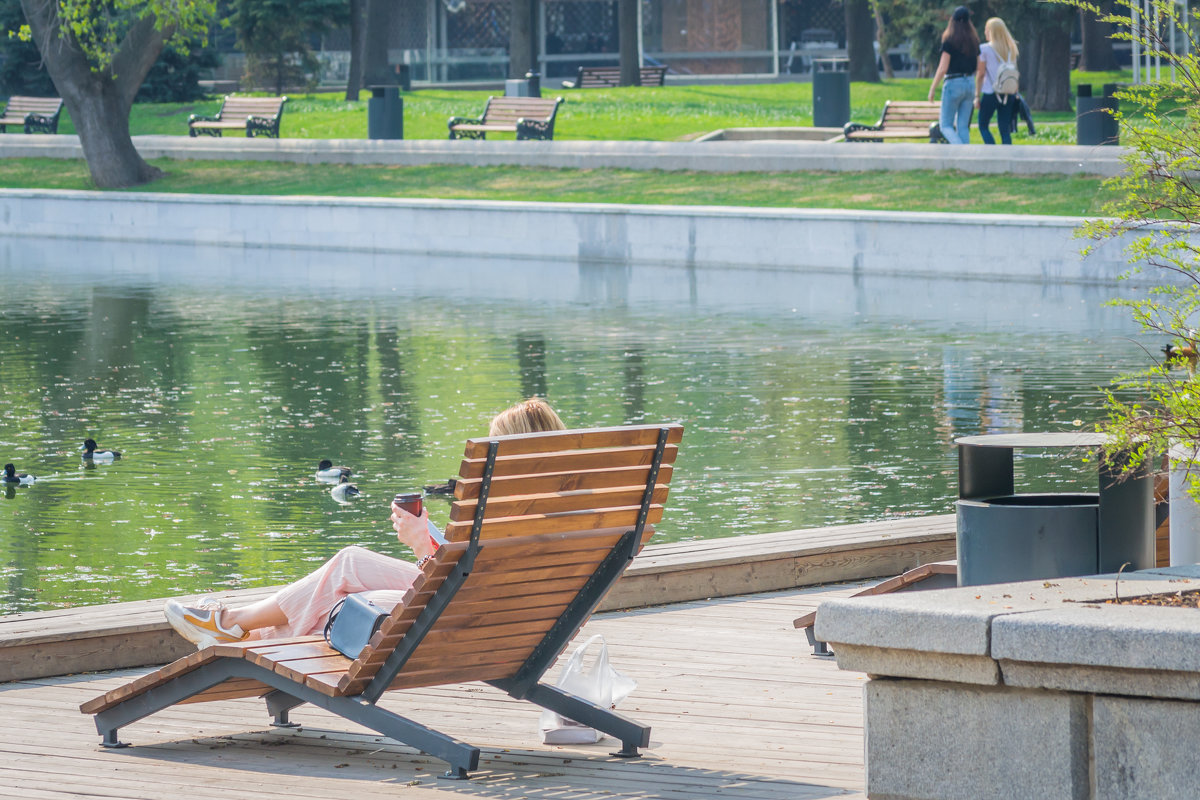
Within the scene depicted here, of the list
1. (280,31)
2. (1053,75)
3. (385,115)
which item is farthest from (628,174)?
(280,31)

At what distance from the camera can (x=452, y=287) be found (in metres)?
24.3

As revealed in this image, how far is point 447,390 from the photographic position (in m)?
16.4

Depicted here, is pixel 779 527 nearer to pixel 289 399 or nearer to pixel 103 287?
pixel 289 399

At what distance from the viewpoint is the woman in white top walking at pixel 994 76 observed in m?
25.3

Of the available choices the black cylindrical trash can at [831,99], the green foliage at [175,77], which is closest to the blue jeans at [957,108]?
the black cylindrical trash can at [831,99]

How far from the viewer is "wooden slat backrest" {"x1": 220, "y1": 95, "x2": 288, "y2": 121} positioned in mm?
36997

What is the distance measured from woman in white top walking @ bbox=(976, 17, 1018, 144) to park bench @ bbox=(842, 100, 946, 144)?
2099 mm

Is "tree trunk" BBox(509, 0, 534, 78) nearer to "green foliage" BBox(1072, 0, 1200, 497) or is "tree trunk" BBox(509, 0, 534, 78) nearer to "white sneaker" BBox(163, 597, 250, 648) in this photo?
"white sneaker" BBox(163, 597, 250, 648)

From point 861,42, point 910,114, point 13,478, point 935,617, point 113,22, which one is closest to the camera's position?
point 935,617

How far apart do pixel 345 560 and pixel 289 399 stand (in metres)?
10.5

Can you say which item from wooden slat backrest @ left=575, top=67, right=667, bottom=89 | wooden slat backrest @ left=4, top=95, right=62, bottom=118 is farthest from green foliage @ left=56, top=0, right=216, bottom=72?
wooden slat backrest @ left=575, top=67, right=667, bottom=89

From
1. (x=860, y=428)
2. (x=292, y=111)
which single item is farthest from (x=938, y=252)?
(x=292, y=111)

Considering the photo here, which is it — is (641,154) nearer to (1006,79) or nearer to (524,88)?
(1006,79)

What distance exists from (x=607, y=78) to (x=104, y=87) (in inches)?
849
